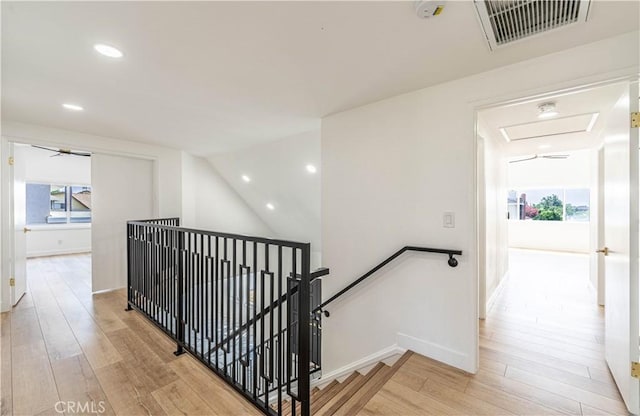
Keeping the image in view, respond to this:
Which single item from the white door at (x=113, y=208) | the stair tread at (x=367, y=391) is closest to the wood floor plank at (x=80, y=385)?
the stair tread at (x=367, y=391)

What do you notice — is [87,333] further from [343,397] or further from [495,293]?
[495,293]

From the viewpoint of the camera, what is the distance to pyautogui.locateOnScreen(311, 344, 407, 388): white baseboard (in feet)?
8.13

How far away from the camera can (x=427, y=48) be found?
1.74 metres

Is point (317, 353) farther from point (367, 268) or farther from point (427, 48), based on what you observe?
point (427, 48)

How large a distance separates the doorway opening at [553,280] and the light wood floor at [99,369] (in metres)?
2.16

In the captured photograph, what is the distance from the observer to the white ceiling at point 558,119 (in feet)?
7.52

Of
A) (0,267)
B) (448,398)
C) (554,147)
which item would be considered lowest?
(448,398)

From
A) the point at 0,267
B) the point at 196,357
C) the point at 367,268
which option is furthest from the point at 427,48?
the point at 0,267

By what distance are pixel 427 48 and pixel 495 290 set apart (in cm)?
362

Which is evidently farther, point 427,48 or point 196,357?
point 196,357

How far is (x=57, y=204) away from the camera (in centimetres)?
730

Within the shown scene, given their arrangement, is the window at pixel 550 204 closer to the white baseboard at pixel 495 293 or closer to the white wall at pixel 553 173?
the white wall at pixel 553 173

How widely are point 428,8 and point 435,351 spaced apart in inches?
93.7

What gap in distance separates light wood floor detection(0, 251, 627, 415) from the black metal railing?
0.18 m
